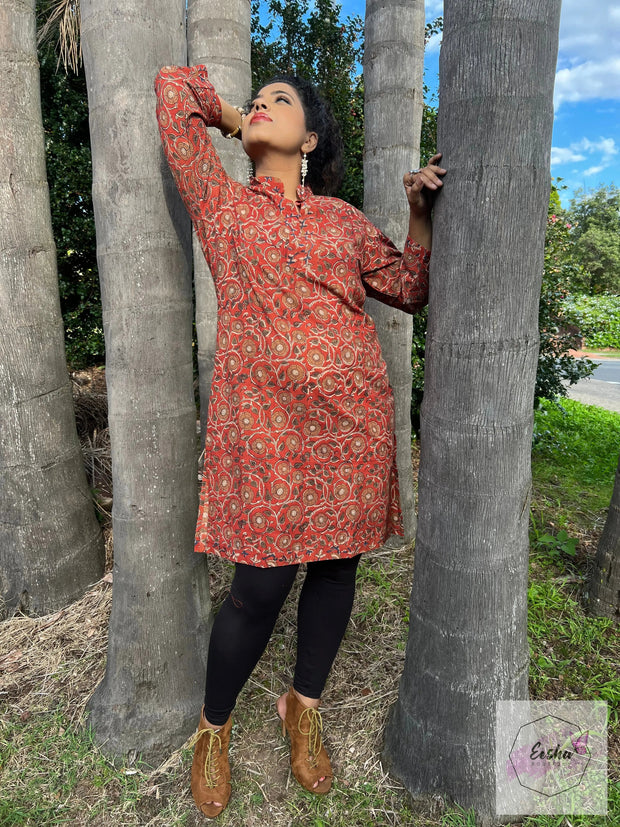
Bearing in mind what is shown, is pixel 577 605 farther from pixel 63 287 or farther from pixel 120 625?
pixel 63 287

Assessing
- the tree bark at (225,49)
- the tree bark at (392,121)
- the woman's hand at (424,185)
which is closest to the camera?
the woman's hand at (424,185)

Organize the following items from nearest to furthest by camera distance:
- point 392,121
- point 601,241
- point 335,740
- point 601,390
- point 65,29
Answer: point 335,740 → point 392,121 → point 65,29 → point 601,390 → point 601,241

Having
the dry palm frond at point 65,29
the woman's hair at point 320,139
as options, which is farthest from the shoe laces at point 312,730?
the dry palm frond at point 65,29

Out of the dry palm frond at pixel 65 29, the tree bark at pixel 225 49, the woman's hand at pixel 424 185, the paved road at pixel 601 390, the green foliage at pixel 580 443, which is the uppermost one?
the dry palm frond at pixel 65 29

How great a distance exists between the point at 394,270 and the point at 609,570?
1.79 meters

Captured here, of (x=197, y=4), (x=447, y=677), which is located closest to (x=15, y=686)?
(x=447, y=677)

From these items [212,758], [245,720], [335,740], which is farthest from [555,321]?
[212,758]

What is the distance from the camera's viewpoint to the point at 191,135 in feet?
5.34

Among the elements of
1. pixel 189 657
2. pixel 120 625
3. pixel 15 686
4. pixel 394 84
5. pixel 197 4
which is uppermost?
pixel 197 4

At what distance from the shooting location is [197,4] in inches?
107

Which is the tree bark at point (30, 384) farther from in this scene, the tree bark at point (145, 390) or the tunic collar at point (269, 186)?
the tunic collar at point (269, 186)

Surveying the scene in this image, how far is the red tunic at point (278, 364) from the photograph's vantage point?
5.36 ft

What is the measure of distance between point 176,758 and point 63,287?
440 centimetres

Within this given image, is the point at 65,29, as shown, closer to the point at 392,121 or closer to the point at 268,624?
the point at 392,121
